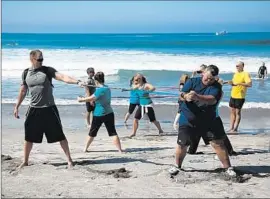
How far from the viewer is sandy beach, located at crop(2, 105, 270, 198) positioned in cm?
575

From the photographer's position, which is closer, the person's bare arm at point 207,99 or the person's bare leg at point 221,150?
the person's bare arm at point 207,99

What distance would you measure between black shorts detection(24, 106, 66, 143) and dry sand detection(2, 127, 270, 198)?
47 cm

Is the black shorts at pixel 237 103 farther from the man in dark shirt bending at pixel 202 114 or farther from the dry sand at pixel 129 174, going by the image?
the man in dark shirt bending at pixel 202 114

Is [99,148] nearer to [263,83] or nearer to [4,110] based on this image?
[4,110]

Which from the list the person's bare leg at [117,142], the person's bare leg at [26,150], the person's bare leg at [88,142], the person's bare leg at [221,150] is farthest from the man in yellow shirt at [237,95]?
the person's bare leg at [26,150]

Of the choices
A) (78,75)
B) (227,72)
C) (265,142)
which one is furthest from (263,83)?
(265,142)

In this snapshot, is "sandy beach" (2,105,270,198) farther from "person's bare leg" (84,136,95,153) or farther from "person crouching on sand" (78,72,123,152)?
"person crouching on sand" (78,72,123,152)

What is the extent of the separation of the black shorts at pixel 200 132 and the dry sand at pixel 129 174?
0.48 meters

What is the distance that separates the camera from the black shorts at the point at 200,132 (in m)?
6.34

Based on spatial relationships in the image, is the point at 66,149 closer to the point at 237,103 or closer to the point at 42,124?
the point at 42,124

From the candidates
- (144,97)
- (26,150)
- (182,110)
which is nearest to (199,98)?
(182,110)

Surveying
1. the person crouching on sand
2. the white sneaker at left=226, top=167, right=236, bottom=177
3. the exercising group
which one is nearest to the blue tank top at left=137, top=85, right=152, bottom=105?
the person crouching on sand

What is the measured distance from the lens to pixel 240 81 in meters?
10.1

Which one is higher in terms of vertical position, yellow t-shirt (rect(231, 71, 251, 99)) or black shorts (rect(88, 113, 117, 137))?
yellow t-shirt (rect(231, 71, 251, 99))
